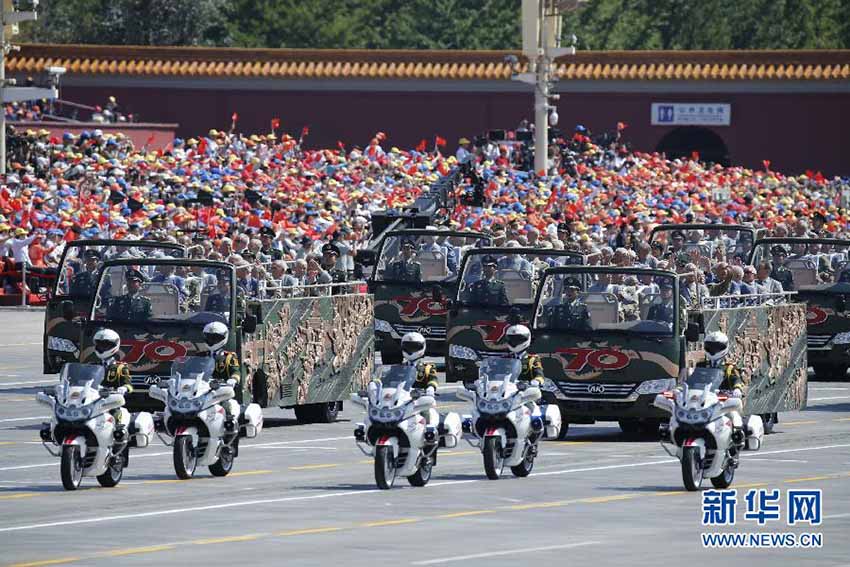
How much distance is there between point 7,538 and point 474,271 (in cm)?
1342

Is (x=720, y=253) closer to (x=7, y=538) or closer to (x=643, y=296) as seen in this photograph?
(x=643, y=296)

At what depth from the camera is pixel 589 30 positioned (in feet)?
266

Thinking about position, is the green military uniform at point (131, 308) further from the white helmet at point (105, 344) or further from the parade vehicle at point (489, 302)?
the parade vehicle at point (489, 302)

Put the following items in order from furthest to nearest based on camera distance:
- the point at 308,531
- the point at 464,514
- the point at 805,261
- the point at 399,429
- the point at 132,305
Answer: the point at 805,261 < the point at 132,305 < the point at 399,429 < the point at 464,514 < the point at 308,531

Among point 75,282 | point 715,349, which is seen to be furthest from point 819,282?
point 715,349

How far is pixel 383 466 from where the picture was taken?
20.3 metres

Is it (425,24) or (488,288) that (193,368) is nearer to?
(488,288)

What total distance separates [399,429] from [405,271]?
42.1 feet

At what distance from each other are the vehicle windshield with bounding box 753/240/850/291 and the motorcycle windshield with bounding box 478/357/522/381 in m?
12.0

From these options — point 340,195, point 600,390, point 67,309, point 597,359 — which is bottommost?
point 600,390

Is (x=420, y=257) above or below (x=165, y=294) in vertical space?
above

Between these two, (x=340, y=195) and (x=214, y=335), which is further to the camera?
(x=340, y=195)

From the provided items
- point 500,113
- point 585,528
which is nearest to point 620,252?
point 585,528

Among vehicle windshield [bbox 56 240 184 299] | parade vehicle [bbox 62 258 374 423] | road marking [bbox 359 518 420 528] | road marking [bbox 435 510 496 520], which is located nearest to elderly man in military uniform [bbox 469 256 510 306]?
parade vehicle [bbox 62 258 374 423]
